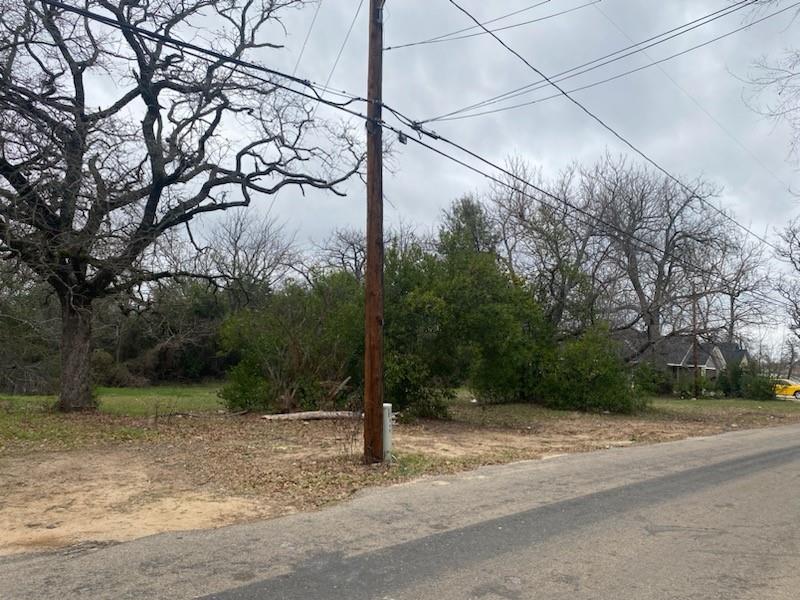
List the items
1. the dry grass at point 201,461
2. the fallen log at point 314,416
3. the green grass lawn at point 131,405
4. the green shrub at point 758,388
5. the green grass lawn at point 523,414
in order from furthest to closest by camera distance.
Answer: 1. the green shrub at point 758,388
2. the green grass lawn at point 523,414
3. the green grass lawn at point 131,405
4. the fallen log at point 314,416
5. the dry grass at point 201,461

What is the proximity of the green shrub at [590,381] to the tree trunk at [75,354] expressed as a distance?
56.7 ft

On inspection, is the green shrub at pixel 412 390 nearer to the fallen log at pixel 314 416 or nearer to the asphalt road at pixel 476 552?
the fallen log at pixel 314 416

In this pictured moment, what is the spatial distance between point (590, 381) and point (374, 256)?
18555 mm

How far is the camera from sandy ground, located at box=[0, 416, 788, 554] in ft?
24.2

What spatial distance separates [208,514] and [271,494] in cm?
120

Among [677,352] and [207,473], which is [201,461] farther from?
[677,352]

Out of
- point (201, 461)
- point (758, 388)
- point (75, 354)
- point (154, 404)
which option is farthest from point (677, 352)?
point (201, 461)

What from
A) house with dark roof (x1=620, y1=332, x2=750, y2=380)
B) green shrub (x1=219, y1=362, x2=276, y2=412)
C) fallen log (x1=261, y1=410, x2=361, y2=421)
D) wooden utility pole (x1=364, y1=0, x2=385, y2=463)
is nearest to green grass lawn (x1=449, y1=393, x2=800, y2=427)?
fallen log (x1=261, y1=410, x2=361, y2=421)

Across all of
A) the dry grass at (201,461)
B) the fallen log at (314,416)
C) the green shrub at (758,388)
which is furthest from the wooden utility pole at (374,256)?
the green shrub at (758,388)

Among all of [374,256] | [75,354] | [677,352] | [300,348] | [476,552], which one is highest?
[677,352]

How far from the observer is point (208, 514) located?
7.70 m

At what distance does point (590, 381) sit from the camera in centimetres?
2708

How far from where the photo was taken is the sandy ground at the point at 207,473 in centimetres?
737

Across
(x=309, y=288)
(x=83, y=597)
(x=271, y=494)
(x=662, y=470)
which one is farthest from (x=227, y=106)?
(x=83, y=597)
